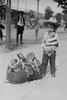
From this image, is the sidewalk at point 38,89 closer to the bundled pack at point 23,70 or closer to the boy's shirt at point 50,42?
the bundled pack at point 23,70

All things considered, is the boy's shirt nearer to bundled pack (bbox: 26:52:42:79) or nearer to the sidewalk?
bundled pack (bbox: 26:52:42:79)

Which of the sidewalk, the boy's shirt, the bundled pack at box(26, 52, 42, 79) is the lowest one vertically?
the sidewalk

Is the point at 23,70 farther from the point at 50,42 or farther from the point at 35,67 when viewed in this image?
the point at 50,42

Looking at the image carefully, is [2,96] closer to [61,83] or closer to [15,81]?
[15,81]

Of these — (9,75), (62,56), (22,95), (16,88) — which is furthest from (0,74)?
(62,56)

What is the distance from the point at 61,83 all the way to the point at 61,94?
36.6 inches

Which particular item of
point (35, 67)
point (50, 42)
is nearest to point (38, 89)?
point (35, 67)

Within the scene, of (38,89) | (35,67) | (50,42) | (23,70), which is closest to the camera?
(38,89)

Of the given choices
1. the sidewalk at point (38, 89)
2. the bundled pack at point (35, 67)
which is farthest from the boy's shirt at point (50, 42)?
the sidewalk at point (38, 89)

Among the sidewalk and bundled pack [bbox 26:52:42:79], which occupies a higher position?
bundled pack [bbox 26:52:42:79]

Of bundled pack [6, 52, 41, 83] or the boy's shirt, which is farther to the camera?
the boy's shirt

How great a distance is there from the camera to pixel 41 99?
5.79m

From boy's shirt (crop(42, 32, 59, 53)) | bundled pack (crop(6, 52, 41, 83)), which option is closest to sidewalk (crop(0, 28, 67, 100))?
bundled pack (crop(6, 52, 41, 83))

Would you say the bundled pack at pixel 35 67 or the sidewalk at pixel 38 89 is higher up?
the bundled pack at pixel 35 67
